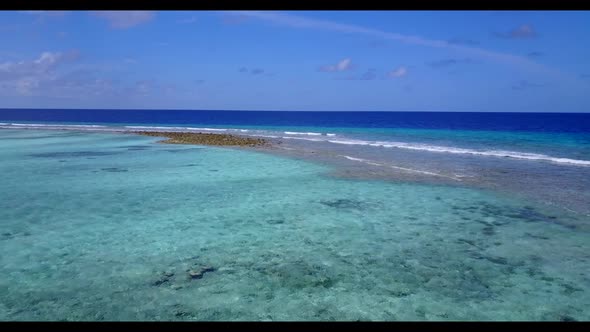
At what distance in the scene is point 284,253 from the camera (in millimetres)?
9750

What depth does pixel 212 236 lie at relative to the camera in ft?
35.9

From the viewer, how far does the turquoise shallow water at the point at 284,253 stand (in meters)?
7.23

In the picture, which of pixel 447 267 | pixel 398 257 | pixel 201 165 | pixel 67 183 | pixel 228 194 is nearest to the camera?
pixel 447 267

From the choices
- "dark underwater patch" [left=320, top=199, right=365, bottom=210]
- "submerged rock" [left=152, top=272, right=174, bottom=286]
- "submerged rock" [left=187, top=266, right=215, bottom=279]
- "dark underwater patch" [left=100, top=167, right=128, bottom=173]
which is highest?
"dark underwater patch" [left=100, top=167, right=128, bottom=173]

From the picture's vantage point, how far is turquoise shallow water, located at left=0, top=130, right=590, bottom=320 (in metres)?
7.23

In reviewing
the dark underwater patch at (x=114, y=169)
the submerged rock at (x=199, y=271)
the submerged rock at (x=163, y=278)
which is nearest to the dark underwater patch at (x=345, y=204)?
the submerged rock at (x=199, y=271)

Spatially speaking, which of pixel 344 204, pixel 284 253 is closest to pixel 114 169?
pixel 344 204

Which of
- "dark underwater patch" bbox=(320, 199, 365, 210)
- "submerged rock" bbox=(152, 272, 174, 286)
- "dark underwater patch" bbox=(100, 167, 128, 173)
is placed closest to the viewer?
"submerged rock" bbox=(152, 272, 174, 286)

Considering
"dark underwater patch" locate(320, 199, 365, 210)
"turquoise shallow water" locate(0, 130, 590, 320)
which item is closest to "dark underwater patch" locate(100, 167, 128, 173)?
"turquoise shallow water" locate(0, 130, 590, 320)

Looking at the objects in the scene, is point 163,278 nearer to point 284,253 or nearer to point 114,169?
point 284,253

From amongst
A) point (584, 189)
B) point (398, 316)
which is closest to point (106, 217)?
point (398, 316)

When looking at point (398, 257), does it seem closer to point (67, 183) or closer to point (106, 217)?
point (106, 217)

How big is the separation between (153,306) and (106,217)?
637 centimetres

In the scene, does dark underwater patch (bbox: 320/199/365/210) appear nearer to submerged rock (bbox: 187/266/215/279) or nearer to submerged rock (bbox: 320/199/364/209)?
submerged rock (bbox: 320/199/364/209)
